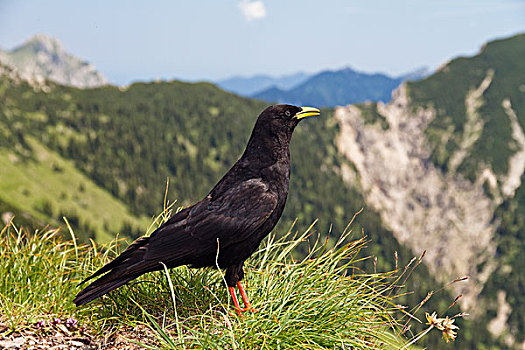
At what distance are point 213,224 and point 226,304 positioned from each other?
1128 mm

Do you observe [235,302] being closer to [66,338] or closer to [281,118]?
[66,338]

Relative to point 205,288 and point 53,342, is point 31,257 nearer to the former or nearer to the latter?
point 53,342

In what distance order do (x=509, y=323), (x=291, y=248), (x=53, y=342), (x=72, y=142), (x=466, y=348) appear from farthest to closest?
(x=72, y=142) < (x=509, y=323) < (x=466, y=348) < (x=291, y=248) < (x=53, y=342)

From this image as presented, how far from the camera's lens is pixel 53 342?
16.9 ft

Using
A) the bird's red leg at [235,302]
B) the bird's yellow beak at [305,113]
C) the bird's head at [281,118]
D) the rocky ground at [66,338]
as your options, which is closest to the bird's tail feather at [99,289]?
the rocky ground at [66,338]

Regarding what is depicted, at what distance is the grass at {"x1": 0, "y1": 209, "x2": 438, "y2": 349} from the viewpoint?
468cm

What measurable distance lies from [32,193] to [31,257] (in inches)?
6768

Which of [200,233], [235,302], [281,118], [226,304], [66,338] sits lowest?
[66,338]

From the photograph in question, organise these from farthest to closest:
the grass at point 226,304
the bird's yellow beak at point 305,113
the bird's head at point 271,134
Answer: the bird's yellow beak at point 305,113 < the bird's head at point 271,134 < the grass at point 226,304

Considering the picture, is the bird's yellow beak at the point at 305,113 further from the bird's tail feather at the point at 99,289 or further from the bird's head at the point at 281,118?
the bird's tail feather at the point at 99,289

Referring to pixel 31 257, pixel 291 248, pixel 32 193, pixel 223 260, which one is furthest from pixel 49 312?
pixel 32 193

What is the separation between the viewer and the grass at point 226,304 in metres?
4.68

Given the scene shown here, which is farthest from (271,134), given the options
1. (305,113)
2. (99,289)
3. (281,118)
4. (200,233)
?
(99,289)

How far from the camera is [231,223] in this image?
17.5ft
